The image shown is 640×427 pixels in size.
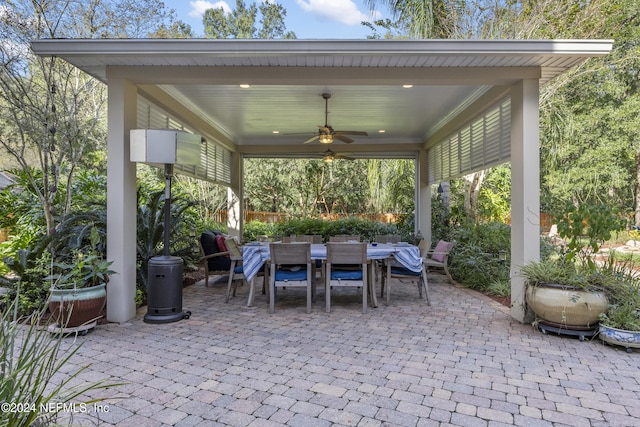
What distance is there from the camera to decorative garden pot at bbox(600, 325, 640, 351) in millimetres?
3205

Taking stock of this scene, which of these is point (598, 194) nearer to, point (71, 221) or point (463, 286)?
point (463, 286)

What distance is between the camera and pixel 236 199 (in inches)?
354

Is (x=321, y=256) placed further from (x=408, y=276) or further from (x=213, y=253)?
(x=213, y=253)

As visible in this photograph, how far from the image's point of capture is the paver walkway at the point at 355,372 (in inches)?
85.0

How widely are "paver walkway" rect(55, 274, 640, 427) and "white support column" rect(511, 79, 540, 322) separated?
0.72 meters

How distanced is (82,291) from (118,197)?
1018 mm

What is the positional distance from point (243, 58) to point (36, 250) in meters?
3.04

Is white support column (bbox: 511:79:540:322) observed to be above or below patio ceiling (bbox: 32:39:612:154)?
below

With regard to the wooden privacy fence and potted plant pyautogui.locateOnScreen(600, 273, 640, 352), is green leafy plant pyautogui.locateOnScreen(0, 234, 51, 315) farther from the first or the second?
the wooden privacy fence

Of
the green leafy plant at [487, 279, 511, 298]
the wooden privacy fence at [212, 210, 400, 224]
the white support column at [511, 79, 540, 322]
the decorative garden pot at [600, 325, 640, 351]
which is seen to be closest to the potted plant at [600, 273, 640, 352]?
the decorative garden pot at [600, 325, 640, 351]

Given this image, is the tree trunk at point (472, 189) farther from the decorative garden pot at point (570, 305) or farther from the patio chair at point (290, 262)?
the patio chair at point (290, 262)

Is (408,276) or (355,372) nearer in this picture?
(355,372)

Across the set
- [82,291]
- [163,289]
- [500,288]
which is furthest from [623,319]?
[82,291]

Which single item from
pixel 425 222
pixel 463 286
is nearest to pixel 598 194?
pixel 425 222
